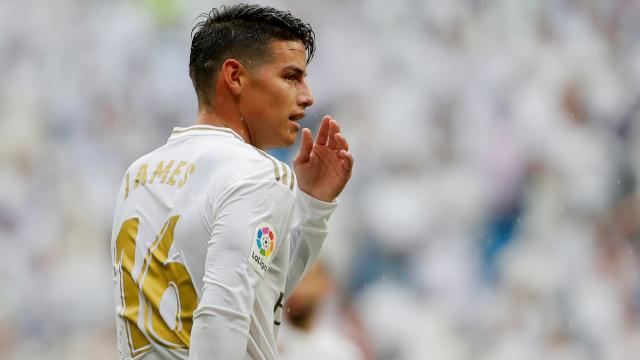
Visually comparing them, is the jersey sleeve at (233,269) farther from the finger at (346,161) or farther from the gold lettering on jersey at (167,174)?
the finger at (346,161)

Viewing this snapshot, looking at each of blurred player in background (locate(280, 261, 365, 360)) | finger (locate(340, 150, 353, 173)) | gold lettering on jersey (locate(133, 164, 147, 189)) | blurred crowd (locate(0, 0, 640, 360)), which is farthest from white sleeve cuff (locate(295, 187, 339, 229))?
blurred crowd (locate(0, 0, 640, 360))

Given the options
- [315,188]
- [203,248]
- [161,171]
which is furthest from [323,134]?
[203,248]

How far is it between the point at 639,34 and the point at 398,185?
2.35 metres

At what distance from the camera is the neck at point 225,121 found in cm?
268

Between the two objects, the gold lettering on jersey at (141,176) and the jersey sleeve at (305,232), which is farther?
the jersey sleeve at (305,232)

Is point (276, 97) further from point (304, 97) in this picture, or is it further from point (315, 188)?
point (315, 188)

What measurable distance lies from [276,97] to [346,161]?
9.8 inches

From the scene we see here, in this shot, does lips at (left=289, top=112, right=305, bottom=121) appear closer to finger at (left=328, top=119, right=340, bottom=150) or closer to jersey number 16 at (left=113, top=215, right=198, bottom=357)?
finger at (left=328, top=119, right=340, bottom=150)

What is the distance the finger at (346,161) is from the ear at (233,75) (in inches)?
12.1

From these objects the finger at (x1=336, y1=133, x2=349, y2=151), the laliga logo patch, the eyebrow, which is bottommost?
the laliga logo patch

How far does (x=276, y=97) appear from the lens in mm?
2686

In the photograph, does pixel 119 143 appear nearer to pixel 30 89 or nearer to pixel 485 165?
pixel 30 89

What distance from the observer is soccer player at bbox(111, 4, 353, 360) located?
2.30 meters

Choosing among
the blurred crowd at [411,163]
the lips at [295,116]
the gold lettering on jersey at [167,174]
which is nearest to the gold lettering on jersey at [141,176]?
the gold lettering on jersey at [167,174]
